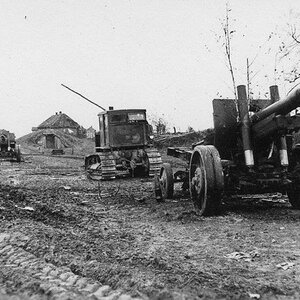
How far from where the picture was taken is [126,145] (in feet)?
53.7

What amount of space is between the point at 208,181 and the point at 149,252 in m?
1.99

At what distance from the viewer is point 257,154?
7320 mm

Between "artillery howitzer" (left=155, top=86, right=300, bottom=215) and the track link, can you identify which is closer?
"artillery howitzer" (left=155, top=86, right=300, bottom=215)

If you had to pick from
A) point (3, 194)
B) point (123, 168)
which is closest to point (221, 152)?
point (3, 194)

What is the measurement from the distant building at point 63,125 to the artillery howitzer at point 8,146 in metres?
45.5

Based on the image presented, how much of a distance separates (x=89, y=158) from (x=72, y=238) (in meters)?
12.1

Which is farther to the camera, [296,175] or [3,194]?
[3,194]

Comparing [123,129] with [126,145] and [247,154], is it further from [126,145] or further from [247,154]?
[247,154]

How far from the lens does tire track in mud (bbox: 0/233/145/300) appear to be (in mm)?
3141

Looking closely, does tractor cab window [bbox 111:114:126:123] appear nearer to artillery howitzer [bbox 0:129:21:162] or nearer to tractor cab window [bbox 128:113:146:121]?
tractor cab window [bbox 128:113:146:121]

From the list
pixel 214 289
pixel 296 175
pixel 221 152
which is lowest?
pixel 214 289

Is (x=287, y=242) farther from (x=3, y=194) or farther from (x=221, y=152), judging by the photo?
(x=3, y=194)

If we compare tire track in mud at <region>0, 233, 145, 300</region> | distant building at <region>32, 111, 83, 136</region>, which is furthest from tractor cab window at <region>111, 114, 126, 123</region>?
distant building at <region>32, 111, 83, 136</region>

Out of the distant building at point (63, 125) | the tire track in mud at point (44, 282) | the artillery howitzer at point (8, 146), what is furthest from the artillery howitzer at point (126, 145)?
the distant building at point (63, 125)
